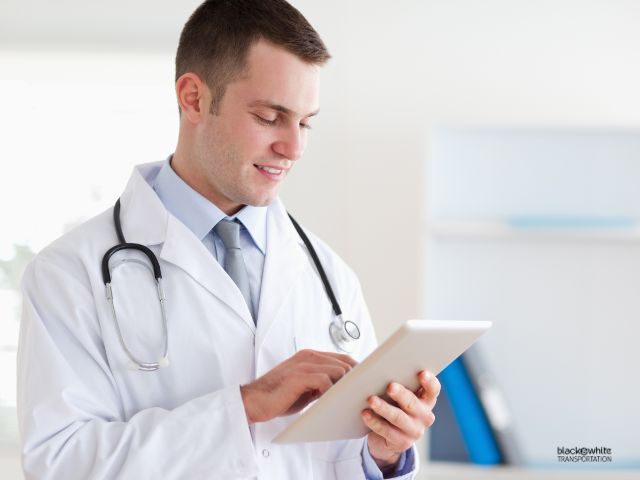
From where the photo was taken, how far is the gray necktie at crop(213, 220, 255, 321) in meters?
1.54

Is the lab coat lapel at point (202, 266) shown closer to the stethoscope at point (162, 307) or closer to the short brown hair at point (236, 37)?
the stethoscope at point (162, 307)

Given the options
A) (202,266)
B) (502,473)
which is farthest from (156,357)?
(502,473)

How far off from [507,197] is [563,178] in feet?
0.60

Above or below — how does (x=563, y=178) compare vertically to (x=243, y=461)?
above

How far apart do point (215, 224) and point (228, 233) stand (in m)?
0.03

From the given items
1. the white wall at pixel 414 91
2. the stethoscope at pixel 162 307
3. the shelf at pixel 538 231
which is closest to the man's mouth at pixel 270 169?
the stethoscope at pixel 162 307

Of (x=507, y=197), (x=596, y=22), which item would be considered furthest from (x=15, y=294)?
(x=596, y=22)

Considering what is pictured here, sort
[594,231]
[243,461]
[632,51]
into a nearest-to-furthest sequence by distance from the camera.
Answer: [243,461] → [594,231] → [632,51]

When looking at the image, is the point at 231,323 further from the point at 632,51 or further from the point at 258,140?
the point at 632,51

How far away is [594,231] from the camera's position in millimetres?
2664

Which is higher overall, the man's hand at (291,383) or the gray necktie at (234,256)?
the gray necktie at (234,256)

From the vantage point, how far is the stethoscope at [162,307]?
1.36m

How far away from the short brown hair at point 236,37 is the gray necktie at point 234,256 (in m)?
0.21

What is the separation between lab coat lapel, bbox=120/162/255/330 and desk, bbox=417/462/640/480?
1.32 meters
